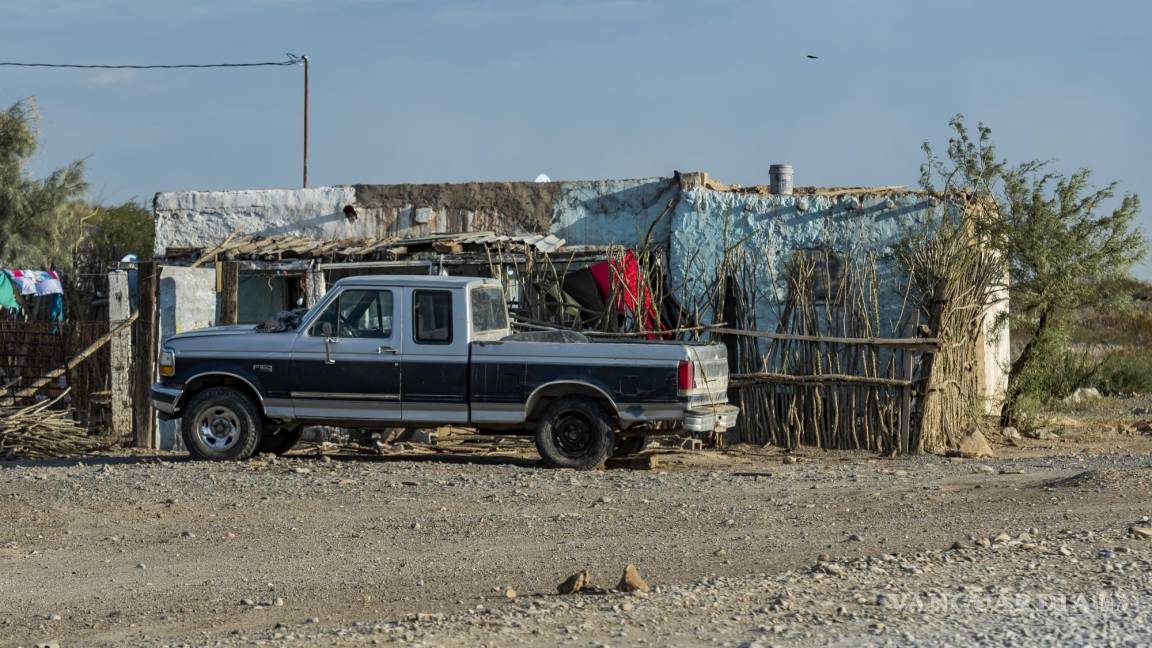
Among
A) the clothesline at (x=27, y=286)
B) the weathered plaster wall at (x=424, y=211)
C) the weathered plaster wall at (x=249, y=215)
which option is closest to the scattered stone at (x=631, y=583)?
the weathered plaster wall at (x=424, y=211)

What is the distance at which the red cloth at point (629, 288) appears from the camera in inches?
619

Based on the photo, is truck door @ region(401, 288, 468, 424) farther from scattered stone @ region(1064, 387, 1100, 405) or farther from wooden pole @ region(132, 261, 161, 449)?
scattered stone @ region(1064, 387, 1100, 405)

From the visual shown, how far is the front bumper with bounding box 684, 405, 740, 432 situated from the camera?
495 inches

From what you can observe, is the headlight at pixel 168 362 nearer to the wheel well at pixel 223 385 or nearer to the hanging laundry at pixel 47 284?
the wheel well at pixel 223 385

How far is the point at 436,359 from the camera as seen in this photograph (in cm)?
1291

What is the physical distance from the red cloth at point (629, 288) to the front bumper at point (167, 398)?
4.89 metres

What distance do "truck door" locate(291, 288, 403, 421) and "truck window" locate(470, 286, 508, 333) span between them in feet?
2.33

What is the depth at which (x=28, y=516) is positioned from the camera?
10.6 metres

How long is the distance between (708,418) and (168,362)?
200 inches

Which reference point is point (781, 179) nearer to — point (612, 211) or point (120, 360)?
point (612, 211)

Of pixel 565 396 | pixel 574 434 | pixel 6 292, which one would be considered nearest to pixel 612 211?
pixel 565 396

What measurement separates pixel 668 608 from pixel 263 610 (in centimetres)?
209

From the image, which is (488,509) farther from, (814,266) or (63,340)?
(63,340)

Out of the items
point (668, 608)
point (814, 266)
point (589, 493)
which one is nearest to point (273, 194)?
point (814, 266)
